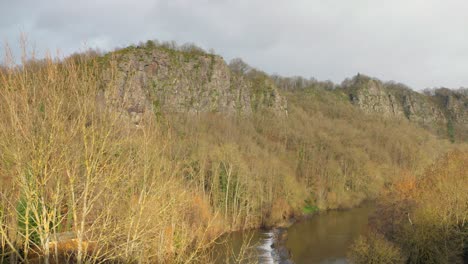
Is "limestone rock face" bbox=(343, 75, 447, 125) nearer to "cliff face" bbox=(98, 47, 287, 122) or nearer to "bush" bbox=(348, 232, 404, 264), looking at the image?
"cliff face" bbox=(98, 47, 287, 122)

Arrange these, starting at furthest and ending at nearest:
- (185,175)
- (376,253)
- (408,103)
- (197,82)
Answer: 1. (408,103)
2. (197,82)
3. (185,175)
4. (376,253)

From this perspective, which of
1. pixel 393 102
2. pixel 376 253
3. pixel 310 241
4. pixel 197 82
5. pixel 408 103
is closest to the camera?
pixel 376 253

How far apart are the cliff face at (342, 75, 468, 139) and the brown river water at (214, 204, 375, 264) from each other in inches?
4291

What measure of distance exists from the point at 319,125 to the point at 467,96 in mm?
124503

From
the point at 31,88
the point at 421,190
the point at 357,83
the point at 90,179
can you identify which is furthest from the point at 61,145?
the point at 357,83

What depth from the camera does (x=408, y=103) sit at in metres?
171

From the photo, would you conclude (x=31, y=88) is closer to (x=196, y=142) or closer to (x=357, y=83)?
(x=196, y=142)

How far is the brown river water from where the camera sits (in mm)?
35088

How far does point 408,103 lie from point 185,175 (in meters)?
149

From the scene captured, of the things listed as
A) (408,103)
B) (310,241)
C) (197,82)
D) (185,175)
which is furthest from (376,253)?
(408,103)

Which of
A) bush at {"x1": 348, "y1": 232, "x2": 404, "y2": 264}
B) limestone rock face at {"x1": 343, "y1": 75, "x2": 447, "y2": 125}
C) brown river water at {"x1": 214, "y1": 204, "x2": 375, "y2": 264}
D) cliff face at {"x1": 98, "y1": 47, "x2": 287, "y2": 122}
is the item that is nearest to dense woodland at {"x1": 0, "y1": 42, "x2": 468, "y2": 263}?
bush at {"x1": 348, "y1": 232, "x2": 404, "y2": 264}

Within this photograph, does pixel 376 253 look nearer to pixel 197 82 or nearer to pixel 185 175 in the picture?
pixel 185 175

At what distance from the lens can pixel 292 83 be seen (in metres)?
172

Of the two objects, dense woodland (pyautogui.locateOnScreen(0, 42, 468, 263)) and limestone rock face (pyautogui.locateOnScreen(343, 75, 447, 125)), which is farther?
limestone rock face (pyautogui.locateOnScreen(343, 75, 447, 125))
